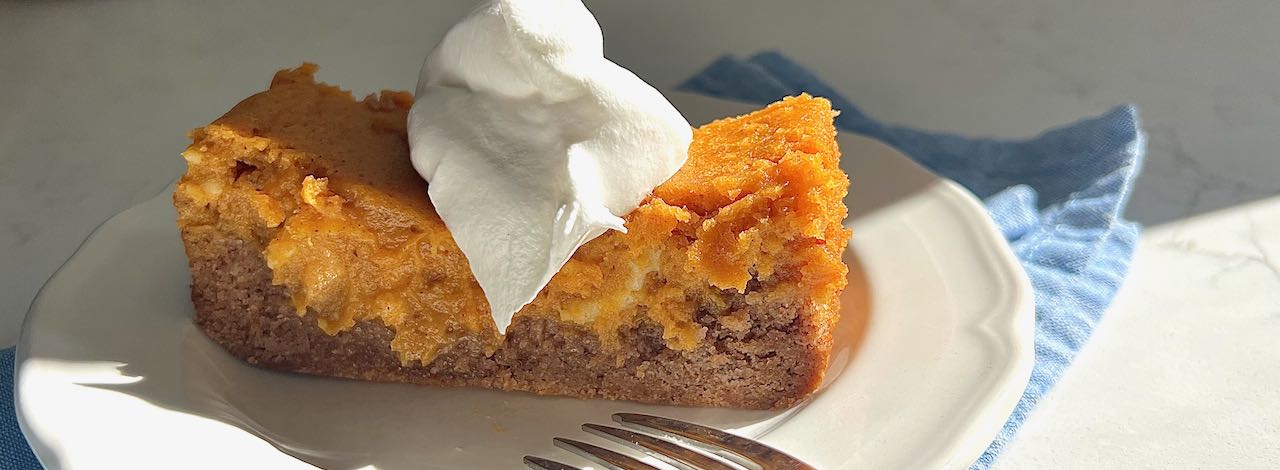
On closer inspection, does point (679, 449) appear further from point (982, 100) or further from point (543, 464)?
point (982, 100)

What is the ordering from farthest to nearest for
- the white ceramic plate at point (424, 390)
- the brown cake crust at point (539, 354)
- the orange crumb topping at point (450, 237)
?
1. the brown cake crust at point (539, 354)
2. the orange crumb topping at point (450, 237)
3. the white ceramic plate at point (424, 390)

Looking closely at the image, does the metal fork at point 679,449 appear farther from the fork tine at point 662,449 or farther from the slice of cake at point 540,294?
the slice of cake at point 540,294

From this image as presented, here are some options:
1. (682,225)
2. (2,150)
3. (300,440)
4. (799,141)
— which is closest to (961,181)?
(799,141)

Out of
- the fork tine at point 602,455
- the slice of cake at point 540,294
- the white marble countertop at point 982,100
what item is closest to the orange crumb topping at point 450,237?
the slice of cake at point 540,294

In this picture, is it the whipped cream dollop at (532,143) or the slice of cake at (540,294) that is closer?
the whipped cream dollop at (532,143)

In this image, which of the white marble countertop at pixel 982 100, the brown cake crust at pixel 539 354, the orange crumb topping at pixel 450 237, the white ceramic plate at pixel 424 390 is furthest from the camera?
the white marble countertop at pixel 982 100

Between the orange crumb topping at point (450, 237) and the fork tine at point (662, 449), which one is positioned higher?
the orange crumb topping at point (450, 237)
